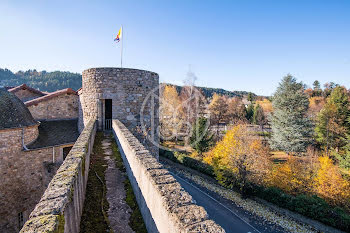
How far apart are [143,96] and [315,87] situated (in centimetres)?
7960

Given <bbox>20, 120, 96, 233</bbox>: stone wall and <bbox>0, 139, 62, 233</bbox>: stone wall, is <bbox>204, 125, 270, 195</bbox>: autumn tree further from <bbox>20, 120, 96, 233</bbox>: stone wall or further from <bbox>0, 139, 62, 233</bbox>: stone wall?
<bbox>20, 120, 96, 233</bbox>: stone wall

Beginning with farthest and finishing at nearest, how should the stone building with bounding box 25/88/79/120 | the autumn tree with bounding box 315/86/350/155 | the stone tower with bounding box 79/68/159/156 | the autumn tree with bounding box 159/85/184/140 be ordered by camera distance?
the autumn tree with bounding box 159/85/184/140, the autumn tree with bounding box 315/86/350/155, the stone building with bounding box 25/88/79/120, the stone tower with bounding box 79/68/159/156

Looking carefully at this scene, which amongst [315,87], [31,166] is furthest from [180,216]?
[315,87]

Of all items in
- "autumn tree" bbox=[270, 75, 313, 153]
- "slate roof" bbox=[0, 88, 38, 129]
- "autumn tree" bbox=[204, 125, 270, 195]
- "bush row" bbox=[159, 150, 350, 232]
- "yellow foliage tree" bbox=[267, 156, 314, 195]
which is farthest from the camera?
"autumn tree" bbox=[270, 75, 313, 153]

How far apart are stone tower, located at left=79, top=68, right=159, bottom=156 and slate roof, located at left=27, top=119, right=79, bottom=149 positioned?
2.40 m

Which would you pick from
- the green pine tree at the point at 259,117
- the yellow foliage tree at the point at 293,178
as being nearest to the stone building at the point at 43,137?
the yellow foliage tree at the point at 293,178

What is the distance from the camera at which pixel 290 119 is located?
23719 millimetres

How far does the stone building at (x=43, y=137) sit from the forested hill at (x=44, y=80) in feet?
197

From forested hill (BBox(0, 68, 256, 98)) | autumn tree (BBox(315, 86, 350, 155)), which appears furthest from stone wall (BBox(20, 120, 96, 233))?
forested hill (BBox(0, 68, 256, 98))

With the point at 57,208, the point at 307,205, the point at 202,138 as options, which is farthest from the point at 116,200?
the point at 202,138

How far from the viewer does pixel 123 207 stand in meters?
3.45

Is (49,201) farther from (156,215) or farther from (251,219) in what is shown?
(251,219)

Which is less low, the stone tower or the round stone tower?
the stone tower

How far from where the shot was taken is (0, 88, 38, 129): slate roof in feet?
29.0
